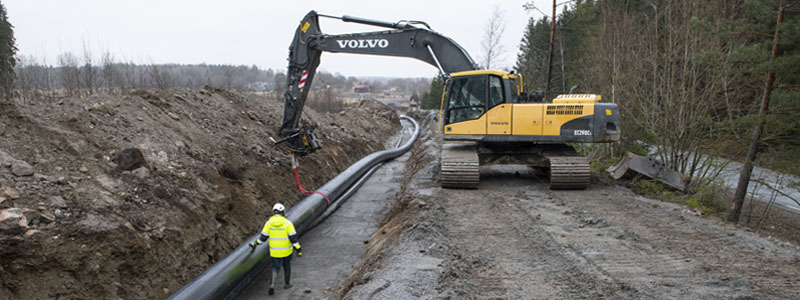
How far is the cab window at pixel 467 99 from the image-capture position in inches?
400

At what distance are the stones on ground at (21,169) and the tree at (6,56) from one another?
6.82m

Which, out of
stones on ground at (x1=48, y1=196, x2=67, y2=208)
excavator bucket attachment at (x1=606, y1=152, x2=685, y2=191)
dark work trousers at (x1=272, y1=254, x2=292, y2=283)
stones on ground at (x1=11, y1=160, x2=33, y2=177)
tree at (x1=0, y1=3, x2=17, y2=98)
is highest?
tree at (x1=0, y1=3, x2=17, y2=98)

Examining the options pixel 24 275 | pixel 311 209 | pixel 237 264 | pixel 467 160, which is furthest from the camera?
pixel 467 160

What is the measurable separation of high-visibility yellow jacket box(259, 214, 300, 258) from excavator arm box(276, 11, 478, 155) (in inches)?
154

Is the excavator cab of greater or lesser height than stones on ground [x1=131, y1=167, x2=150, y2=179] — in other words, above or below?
above

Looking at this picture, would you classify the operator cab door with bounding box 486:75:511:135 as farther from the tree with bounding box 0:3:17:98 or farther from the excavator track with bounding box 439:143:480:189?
the tree with bounding box 0:3:17:98

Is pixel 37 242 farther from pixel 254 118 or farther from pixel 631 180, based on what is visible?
pixel 631 180

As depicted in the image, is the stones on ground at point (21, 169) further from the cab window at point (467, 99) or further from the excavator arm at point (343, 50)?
the cab window at point (467, 99)

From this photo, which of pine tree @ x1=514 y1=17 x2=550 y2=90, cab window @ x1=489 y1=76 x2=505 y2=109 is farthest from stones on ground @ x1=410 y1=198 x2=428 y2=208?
pine tree @ x1=514 y1=17 x2=550 y2=90

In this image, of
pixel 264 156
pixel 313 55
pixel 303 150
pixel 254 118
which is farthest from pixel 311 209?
pixel 254 118

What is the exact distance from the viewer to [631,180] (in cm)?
1140

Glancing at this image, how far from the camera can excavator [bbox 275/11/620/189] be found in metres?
9.89

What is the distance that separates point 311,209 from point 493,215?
3688 mm

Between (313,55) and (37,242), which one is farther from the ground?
(313,55)
